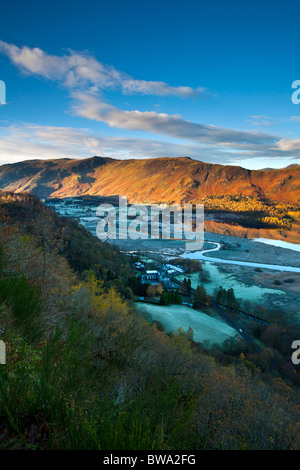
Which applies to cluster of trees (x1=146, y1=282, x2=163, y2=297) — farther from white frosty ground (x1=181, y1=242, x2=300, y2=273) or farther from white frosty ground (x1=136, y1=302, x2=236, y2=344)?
white frosty ground (x1=181, y1=242, x2=300, y2=273)

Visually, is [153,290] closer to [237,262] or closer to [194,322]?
[194,322]

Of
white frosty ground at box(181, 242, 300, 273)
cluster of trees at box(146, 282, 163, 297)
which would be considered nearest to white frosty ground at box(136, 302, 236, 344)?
cluster of trees at box(146, 282, 163, 297)

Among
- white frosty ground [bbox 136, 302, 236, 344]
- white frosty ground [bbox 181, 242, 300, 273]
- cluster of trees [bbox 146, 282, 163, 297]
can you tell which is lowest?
white frosty ground [bbox 136, 302, 236, 344]

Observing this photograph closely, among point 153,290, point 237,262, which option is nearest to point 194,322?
point 153,290

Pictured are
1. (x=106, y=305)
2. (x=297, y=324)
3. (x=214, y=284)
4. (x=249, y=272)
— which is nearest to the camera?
(x=106, y=305)

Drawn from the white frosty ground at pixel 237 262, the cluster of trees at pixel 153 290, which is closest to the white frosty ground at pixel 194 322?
the cluster of trees at pixel 153 290
